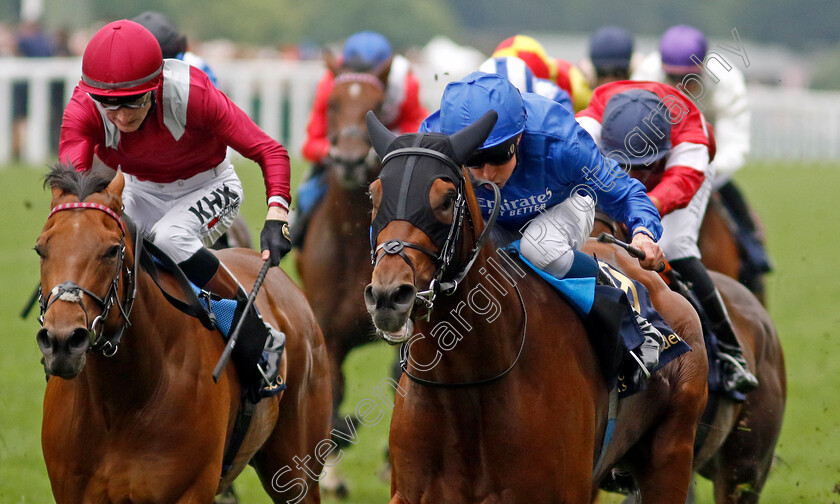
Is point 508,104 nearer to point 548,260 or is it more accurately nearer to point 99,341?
point 548,260

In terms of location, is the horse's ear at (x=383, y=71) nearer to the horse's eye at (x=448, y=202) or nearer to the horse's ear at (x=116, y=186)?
the horse's ear at (x=116, y=186)

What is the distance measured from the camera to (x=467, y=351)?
3699 millimetres

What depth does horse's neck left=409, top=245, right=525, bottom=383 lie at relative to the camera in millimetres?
3611

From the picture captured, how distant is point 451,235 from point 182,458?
4.61 feet

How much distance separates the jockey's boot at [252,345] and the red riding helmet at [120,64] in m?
0.89

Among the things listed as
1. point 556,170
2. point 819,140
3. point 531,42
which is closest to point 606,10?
point 819,140

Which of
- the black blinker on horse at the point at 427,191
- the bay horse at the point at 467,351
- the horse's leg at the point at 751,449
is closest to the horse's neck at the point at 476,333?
the bay horse at the point at 467,351

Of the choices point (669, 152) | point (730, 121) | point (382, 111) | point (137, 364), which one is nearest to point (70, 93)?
point (382, 111)

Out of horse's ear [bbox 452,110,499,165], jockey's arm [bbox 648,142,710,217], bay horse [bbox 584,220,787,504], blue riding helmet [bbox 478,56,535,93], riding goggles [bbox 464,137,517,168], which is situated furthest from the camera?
blue riding helmet [bbox 478,56,535,93]

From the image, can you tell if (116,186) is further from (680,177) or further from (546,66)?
(546,66)

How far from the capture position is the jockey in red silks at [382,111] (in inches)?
308

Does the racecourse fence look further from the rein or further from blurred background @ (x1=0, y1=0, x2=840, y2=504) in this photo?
the rein

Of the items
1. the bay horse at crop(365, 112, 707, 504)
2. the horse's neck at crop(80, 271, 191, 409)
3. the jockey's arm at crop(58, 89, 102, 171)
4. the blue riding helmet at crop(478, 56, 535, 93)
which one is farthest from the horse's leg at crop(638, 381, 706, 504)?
the blue riding helmet at crop(478, 56, 535, 93)

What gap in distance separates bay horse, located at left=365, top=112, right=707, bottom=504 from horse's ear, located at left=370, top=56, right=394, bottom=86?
4.01 metres
